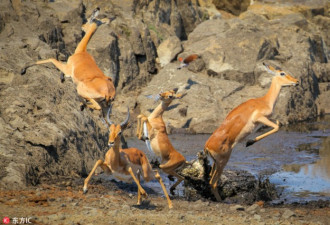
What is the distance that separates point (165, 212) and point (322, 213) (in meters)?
2.23

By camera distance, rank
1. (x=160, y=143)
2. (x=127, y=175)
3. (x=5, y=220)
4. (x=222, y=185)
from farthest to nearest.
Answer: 1. (x=222, y=185)
2. (x=160, y=143)
3. (x=127, y=175)
4. (x=5, y=220)

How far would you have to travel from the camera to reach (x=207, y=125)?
1538 centimetres

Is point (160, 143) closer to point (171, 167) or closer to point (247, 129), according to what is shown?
point (171, 167)

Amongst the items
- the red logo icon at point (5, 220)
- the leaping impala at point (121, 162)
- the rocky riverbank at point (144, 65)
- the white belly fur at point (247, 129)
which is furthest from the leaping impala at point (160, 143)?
the red logo icon at point (5, 220)

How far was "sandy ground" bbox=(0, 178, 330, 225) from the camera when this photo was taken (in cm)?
670

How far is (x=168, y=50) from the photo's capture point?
18.5m

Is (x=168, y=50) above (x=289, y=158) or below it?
above

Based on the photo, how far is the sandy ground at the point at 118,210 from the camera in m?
6.70

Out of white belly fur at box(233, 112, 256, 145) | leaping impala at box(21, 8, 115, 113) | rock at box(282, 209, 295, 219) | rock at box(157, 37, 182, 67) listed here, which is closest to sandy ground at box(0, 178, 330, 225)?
rock at box(282, 209, 295, 219)

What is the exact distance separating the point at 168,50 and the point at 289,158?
23.5 ft

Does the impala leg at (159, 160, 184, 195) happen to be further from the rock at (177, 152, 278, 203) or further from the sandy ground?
the sandy ground

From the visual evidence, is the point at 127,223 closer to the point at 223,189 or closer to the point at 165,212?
the point at 165,212

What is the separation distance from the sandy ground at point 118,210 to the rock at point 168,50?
10.1m

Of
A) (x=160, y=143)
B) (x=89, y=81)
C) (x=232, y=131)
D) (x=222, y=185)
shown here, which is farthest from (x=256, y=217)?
(x=89, y=81)
